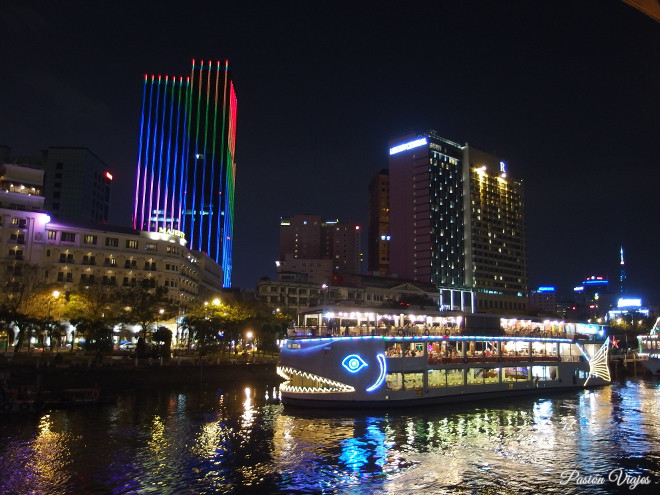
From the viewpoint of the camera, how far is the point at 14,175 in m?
88.1

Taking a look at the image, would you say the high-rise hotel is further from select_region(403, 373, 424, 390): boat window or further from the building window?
select_region(403, 373, 424, 390): boat window

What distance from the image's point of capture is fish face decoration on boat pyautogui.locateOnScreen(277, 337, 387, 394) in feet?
132

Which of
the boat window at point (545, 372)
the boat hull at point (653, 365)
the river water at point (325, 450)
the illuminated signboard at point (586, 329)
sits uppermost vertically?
the illuminated signboard at point (586, 329)

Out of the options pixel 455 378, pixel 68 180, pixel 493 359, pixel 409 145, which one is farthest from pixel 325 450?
pixel 409 145

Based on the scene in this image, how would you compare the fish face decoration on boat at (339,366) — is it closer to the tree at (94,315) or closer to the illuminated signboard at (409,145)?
the tree at (94,315)

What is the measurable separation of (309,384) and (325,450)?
12458 mm

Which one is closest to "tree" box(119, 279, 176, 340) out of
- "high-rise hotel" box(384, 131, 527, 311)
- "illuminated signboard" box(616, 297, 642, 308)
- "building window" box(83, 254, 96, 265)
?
"building window" box(83, 254, 96, 265)

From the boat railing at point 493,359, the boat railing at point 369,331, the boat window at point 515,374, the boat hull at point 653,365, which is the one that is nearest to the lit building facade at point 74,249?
the boat railing at point 369,331

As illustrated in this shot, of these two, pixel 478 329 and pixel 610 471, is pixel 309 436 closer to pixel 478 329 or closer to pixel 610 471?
pixel 610 471

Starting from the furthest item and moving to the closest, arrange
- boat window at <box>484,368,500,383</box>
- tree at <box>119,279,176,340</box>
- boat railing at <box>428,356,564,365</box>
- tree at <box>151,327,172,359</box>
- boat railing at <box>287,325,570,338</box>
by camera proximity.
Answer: tree at <box>119,279,176,340</box>, tree at <box>151,327,172,359</box>, boat window at <box>484,368,500,383</box>, boat railing at <box>428,356,564,365</box>, boat railing at <box>287,325,570,338</box>

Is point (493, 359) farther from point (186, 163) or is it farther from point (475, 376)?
point (186, 163)

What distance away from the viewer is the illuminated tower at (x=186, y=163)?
182000mm

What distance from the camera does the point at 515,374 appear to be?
2128 inches

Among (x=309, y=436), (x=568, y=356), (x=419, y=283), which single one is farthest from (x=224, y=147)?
(x=309, y=436)
